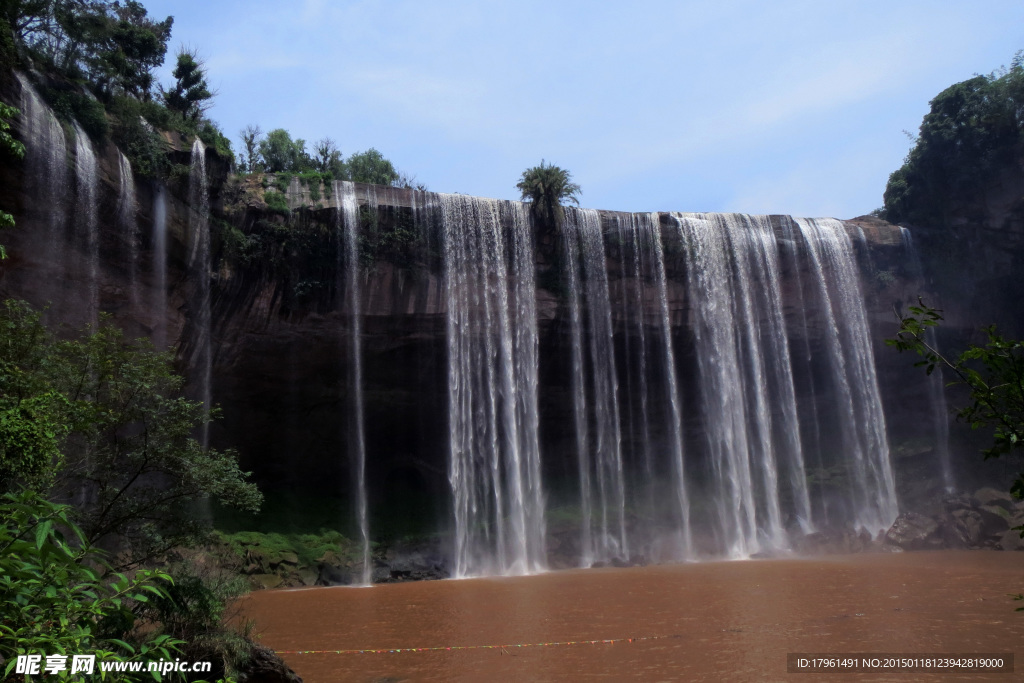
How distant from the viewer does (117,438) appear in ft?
32.3

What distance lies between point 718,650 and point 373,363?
16051mm

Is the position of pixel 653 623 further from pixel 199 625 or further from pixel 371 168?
pixel 371 168

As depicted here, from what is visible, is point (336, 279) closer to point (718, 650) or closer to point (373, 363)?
point (373, 363)

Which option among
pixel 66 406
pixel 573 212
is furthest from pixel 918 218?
pixel 66 406

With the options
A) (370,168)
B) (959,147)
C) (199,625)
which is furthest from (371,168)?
(199,625)

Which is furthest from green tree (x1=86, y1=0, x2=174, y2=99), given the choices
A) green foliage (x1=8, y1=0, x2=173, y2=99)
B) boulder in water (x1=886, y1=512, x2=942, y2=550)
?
boulder in water (x1=886, y1=512, x2=942, y2=550)

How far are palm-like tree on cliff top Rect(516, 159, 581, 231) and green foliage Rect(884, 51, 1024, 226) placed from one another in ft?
57.1

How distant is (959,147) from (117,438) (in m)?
34.6

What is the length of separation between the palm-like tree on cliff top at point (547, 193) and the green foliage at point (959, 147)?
17.4 metres

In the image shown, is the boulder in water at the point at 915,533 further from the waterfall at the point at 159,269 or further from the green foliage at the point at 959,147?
the waterfall at the point at 159,269

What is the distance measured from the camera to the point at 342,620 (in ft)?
41.5

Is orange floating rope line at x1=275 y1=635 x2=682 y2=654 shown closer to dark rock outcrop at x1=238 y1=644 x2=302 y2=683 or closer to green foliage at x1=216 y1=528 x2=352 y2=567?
dark rock outcrop at x1=238 y1=644 x2=302 y2=683

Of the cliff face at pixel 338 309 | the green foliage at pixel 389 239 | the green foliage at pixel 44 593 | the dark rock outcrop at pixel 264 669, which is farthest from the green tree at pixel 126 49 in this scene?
the green foliage at pixel 44 593

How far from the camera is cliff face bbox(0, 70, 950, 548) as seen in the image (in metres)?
17.6
